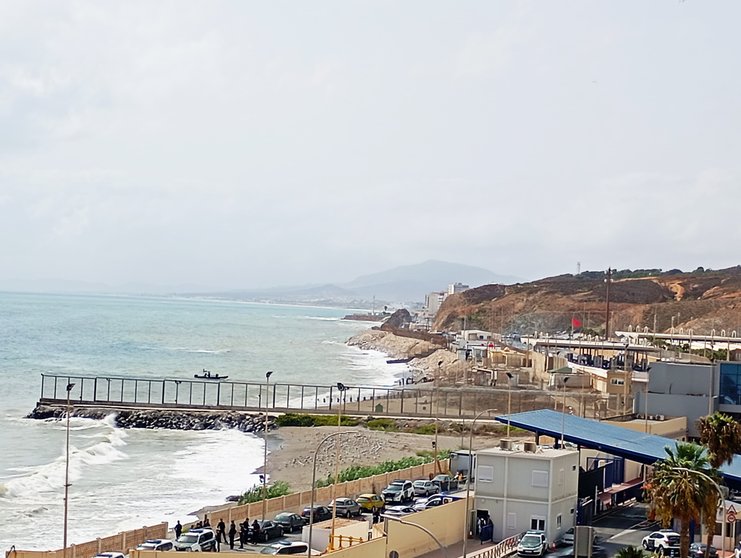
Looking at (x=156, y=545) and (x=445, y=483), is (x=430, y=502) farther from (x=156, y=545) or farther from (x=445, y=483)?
(x=156, y=545)

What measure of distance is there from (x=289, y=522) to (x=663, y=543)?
454 inches

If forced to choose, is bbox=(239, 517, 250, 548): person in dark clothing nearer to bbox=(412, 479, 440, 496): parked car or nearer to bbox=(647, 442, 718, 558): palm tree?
bbox=(412, 479, 440, 496): parked car

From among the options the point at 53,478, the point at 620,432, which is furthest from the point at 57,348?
the point at 620,432

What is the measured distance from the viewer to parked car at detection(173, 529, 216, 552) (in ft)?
101

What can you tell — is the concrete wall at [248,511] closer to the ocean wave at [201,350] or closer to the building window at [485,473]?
the building window at [485,473]

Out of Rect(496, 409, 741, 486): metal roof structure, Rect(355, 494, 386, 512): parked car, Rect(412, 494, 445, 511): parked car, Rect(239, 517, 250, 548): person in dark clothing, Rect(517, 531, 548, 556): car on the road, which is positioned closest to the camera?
Rect(517, 531, 548, 556): car on the road

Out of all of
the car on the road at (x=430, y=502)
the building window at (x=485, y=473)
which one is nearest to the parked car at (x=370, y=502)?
the car on the road at (x=430, y=502)

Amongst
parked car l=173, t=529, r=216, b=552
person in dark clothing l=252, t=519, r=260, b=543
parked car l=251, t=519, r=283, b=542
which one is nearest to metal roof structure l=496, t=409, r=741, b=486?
parked car l=251, t=519, r=283, b=542

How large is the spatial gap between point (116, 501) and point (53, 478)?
23.8 ft

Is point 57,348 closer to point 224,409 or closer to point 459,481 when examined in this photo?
point 224,409

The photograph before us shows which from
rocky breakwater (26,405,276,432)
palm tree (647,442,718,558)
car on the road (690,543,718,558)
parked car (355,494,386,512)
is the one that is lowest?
rocky breakwater (26,405,276,432)

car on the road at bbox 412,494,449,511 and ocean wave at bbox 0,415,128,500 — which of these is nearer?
car on the road at bbox 412,494,449,511

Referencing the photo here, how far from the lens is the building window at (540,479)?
3372cm

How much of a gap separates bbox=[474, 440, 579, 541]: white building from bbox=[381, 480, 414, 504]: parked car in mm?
5429
